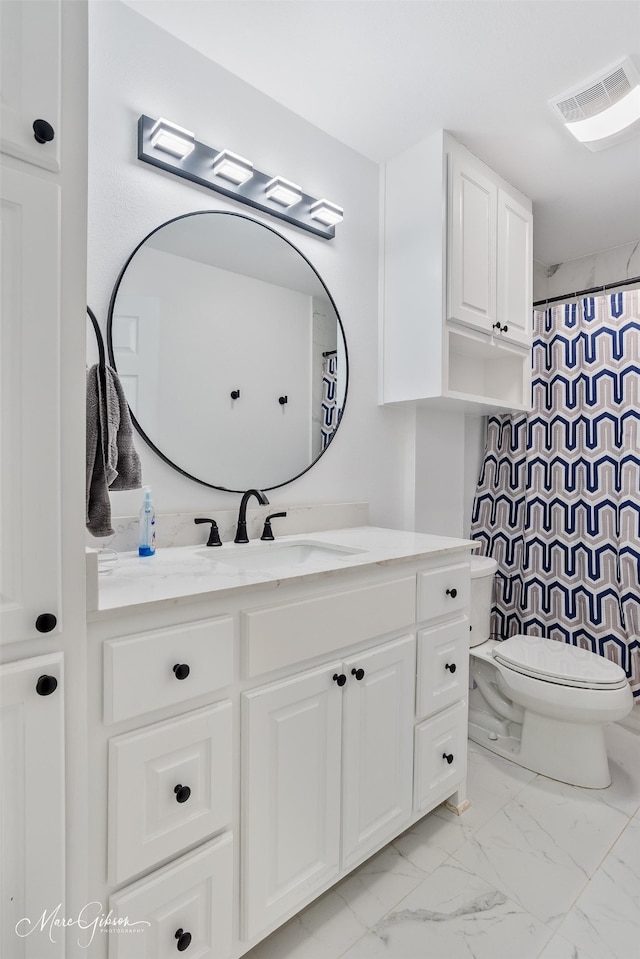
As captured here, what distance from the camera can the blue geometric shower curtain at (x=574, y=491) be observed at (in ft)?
7.79

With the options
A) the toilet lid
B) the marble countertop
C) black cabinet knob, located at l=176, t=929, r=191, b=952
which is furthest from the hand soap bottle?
the toilet lid

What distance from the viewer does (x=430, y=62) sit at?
1.62 meters

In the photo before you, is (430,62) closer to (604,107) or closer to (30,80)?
(604,107)

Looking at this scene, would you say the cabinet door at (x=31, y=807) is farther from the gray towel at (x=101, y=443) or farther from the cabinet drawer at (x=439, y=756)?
the cabinet drawer at (x=439, y=756)

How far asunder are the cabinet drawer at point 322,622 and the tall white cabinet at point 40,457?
0.38 metres

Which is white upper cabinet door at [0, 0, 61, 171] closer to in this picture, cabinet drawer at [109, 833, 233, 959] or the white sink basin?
the white sink basin

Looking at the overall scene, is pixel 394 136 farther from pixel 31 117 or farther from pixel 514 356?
pixel 31 117

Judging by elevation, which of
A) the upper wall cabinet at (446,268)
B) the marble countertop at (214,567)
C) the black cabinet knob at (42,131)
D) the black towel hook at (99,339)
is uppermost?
the upper wall cabinet at (446,268)

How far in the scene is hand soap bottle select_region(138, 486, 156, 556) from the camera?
4.64 feet

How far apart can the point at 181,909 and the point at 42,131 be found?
144 cm

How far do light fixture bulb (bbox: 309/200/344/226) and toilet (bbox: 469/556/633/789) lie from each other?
1.54 m

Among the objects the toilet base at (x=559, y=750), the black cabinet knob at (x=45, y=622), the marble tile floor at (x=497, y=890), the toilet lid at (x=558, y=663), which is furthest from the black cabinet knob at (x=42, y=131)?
the toilet base at (x=559, y=750)

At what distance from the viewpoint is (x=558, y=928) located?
4.35ft

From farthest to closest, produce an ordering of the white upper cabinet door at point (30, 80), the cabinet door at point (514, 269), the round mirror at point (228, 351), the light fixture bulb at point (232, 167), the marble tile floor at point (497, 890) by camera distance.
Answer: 1. the cabinet door at point (514, 269)
2. the light fixture bulb at point (232, 167)
3. the round mirror at point (228, 351)
4. the marble tile floor at point (497, 890)
5. the white upper cabinet door at point (30, 80)
